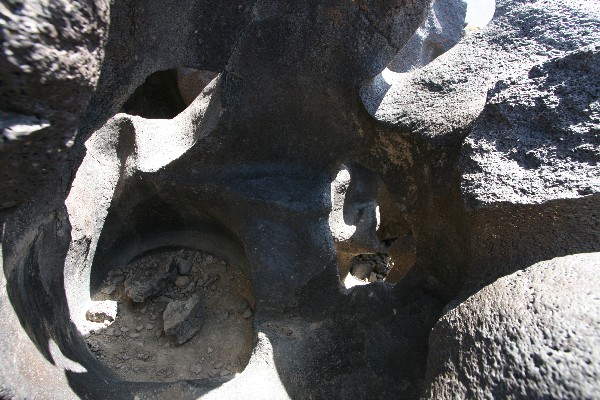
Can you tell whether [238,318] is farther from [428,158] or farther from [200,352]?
[428,158]

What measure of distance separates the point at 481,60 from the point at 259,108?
2.08ft

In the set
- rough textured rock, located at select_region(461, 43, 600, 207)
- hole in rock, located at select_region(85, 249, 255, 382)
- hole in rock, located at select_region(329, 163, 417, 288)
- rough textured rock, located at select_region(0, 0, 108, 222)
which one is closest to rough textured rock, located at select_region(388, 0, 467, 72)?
hole in rock, located at select_region(329, 163, 417, 288)

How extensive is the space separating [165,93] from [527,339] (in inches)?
89.9

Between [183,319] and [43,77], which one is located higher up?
[43,77]

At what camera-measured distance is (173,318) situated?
1599mm

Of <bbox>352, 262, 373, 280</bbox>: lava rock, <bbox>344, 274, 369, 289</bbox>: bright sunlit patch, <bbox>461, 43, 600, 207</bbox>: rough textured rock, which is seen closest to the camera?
<bbox>461, 43, 600, 207</bbox>: rough textured rock

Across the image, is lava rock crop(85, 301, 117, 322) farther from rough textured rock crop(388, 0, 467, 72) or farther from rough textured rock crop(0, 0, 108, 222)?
rough textured rock crop(388, 0, 467, 72)

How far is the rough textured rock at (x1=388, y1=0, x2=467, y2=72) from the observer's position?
2637 millimetres

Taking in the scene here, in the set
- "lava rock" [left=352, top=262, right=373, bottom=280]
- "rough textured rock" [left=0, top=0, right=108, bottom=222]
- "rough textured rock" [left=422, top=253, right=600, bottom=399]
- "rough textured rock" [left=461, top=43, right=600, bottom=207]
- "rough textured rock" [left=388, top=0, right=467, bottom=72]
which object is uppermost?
"rough textured rock" [left=0, top=0, right=108, bottom=222]

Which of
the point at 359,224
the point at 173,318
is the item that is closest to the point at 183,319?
the point at 173,318

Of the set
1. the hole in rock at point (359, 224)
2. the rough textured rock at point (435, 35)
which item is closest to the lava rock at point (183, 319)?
the hole in rock at point (359, 224)

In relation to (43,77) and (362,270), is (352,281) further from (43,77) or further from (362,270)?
(43,77)

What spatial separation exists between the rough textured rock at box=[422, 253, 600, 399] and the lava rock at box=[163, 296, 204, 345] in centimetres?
95

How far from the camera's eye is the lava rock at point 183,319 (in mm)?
1583
